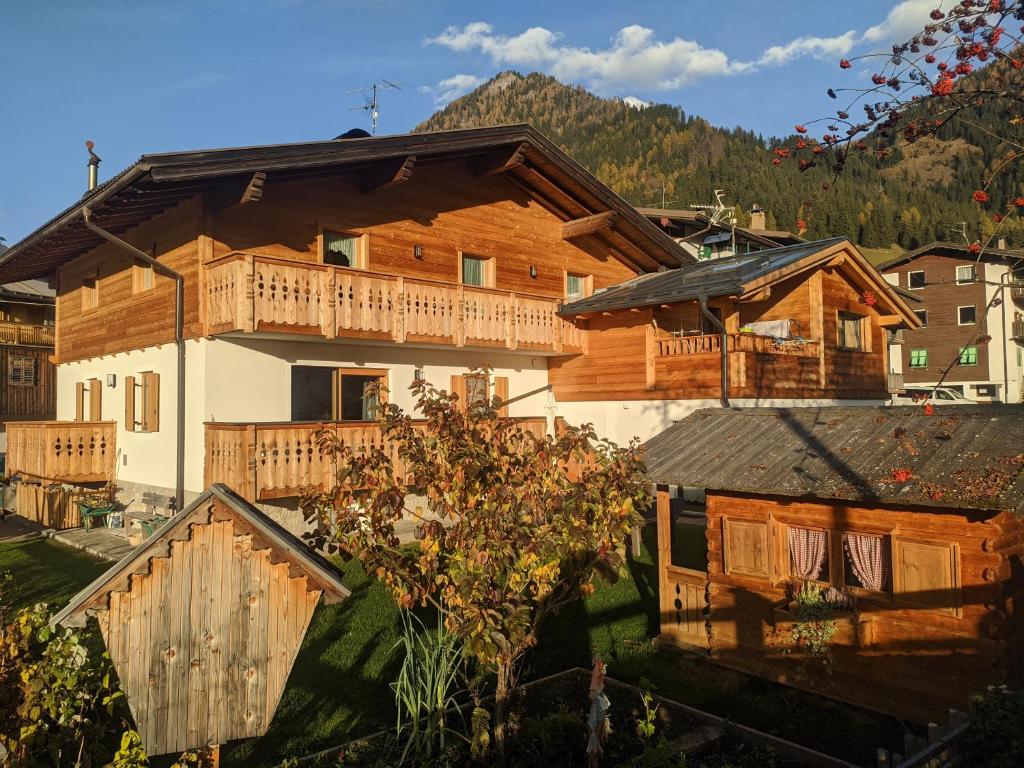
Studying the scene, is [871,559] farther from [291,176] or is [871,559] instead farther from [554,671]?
[291,176]

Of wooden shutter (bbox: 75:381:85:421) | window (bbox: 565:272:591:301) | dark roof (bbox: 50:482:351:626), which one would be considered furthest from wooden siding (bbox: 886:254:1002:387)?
dark roof (bbox: 50:482:351:626)

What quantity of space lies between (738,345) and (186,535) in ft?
50.1

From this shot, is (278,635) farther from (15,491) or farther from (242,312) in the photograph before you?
(15,491)

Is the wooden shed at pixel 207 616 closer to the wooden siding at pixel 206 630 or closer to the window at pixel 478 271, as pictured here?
the wooden siding at pixel 206 630

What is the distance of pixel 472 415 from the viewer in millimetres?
6621

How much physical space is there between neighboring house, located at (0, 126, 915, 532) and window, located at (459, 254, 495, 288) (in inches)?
2.5

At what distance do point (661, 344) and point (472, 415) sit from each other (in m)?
14.0

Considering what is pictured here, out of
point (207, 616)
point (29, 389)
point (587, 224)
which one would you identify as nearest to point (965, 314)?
point (587, 224)

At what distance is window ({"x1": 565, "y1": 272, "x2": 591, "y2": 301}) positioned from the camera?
23.1m

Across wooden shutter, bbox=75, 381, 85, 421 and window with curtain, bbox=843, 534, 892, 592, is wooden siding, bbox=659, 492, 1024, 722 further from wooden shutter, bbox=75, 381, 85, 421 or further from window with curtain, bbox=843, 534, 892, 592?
wooden shutter, bbox=75, 381, 85, 421

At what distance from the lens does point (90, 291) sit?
20781mm

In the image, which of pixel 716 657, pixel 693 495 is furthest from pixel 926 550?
pixel 693 495

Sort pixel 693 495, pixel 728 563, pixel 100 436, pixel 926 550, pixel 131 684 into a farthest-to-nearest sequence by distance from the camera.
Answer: pixel 693 495
pixel 100 436
pixel 728 563
pixel 926 550
pixel 131 684

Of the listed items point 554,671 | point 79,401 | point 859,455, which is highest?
point 79,401
